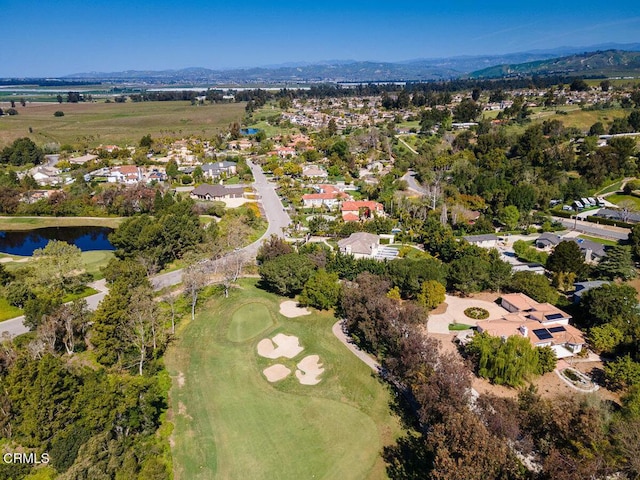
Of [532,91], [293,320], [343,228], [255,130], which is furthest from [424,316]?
[532,91]

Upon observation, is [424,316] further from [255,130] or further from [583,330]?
[255,130]

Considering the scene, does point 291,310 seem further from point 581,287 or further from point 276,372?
point 581,287

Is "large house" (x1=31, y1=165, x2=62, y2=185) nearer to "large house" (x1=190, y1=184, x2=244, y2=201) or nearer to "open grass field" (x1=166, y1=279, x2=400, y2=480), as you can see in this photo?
"large house" (x1=190, y1=184, x2=244, y2=201)

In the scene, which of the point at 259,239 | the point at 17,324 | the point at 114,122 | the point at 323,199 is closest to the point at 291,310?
the point at 259,239

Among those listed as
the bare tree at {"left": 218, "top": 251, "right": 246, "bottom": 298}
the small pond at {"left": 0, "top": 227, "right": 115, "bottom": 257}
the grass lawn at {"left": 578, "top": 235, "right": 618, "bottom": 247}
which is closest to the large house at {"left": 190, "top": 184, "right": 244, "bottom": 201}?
the small pond at {"left": 0, "top": 227, "right": 115, "bottom": 257}

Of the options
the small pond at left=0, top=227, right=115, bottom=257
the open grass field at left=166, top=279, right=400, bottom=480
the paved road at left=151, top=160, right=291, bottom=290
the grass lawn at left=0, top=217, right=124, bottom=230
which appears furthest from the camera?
the grass lawn at left=0, top=217, right=124, bottom=230

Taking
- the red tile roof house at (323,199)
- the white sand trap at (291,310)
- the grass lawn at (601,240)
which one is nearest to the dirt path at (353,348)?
the white sand trap at (291,310)
